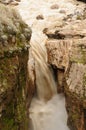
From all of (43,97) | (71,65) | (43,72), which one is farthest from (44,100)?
(71,65)

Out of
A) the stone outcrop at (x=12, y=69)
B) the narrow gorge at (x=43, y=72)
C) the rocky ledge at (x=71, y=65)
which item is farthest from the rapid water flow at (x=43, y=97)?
the stone outcrop at (x=12, y=69)

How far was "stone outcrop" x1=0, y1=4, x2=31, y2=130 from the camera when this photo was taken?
661cm

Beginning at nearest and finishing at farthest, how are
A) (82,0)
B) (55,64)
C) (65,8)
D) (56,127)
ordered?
(56,127)
(55,64)
(65,8)
(82,0)

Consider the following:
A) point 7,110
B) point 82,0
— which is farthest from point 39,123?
point 82,0

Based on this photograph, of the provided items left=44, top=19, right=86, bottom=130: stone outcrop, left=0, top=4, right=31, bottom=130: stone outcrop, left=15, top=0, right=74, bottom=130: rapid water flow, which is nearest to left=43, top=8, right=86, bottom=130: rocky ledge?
left=44, top=19, right=86, bottom=130: stone outcrop

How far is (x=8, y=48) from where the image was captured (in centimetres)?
686

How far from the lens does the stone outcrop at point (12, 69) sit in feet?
21.7

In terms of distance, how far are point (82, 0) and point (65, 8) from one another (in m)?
1.57

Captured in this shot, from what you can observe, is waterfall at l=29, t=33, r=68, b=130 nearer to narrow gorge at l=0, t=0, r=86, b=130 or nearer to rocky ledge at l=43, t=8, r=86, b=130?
narrow gorge at l=0, t=0, r=86, b=130

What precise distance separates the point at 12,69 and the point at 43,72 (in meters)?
3.88

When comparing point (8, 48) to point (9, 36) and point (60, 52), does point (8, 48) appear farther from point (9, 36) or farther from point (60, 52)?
point (60, 52)

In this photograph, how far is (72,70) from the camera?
A: 27.0ft

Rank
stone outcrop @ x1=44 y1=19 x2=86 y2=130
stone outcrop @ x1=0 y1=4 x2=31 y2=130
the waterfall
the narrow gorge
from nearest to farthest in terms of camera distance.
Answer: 1. stone outcrop @ x1=0 y1=4 x2=31 y2=130
2. the narrow gorge
3. stone outcrop @ x1=44 y1=19 x2=86 y2=130
4. the waterfall

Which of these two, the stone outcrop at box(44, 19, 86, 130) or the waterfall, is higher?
the stone outcrop at box(44, 19, 86, 130)
